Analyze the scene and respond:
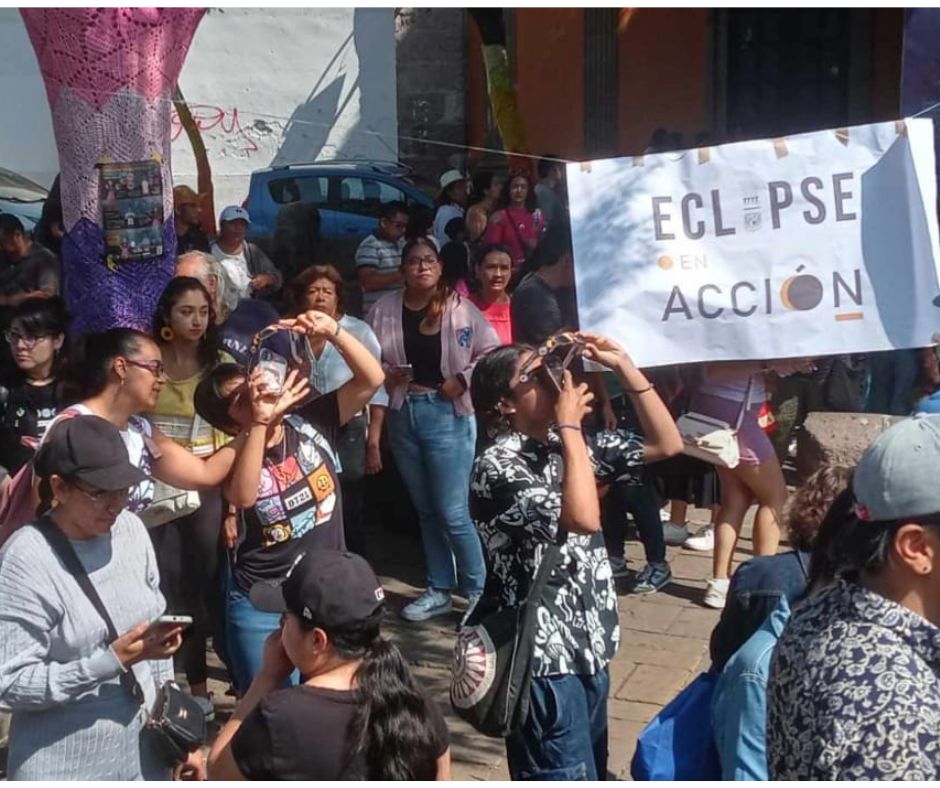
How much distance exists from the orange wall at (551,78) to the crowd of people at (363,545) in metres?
9.33

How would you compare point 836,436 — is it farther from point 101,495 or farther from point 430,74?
point 430,74

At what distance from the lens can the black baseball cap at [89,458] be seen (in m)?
3.27

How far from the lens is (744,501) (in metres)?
6.50

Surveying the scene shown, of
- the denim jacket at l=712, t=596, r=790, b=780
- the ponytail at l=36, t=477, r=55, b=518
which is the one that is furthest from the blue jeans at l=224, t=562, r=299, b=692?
the denim jacket at l=712, t=596, r=790, b=780

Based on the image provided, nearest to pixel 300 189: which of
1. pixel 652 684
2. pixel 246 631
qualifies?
pixel 652 684

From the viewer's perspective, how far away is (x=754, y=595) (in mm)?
3227

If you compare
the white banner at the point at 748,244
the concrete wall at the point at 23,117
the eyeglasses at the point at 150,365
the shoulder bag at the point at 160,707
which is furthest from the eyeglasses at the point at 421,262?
the concrete wall at the point at 23,117

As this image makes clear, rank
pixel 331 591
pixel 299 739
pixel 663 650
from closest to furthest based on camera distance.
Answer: pixel 299 739 < pixel 331 591 < pixel 663 650

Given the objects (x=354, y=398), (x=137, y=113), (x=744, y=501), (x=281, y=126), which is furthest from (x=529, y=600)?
(x=281, y=126)

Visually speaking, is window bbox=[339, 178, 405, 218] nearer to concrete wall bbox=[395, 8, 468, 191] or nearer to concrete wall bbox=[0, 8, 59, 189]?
concrete wall bbox=[395, 8, 468, 191]

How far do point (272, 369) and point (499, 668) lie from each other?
135 cm

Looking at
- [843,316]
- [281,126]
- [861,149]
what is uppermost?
[281,126]

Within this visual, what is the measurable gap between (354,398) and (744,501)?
241cm

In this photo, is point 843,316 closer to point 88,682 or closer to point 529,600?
point 529,600
